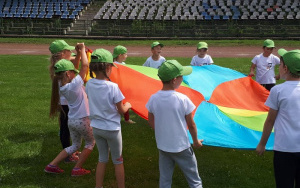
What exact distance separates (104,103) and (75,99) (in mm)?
728

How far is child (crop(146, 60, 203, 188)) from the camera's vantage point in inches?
133

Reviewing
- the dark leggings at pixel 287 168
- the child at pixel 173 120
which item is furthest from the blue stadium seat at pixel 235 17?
the dark leggings at pixel 287 168

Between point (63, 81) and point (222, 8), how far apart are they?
25.2 metres

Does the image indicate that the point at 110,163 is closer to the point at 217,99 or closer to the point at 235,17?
the point at 217,99

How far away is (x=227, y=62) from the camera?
15742 mm

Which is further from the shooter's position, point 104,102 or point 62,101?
point 62,101

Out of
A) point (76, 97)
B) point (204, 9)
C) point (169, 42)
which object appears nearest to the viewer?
point (76, 97)

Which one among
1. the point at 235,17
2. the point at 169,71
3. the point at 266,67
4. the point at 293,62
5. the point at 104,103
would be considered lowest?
the point at 235,17

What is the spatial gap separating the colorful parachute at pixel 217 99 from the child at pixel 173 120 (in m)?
0.97

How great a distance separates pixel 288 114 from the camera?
3.09 m

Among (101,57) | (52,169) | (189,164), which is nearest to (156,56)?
(52,169)

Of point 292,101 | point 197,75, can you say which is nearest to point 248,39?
point 197,75

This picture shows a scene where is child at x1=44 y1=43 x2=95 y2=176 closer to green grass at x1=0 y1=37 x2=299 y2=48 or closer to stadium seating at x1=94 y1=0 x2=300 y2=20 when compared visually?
green grass at x1=0 y1=37 x2=299 y2=48

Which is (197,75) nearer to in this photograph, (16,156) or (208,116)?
(208,116)
